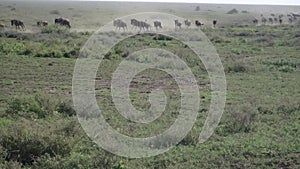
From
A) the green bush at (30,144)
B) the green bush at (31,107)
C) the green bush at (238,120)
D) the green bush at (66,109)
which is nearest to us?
the green bush at (30,144)

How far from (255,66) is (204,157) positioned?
35.1ft

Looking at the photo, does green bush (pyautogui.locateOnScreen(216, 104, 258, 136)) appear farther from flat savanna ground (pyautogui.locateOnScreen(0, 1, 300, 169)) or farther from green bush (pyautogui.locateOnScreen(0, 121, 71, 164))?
green bush (pyautogui.locateOnScreen(0, 121, 71, 164))

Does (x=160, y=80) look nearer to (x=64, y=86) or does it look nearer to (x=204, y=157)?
(x=64, y=86)

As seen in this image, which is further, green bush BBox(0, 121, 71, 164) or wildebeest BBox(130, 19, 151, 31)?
wildebeest BBox(130, 19, 151, 31)

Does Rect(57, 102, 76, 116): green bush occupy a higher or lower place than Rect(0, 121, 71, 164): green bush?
lower

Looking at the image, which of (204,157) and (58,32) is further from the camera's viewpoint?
(58,32)

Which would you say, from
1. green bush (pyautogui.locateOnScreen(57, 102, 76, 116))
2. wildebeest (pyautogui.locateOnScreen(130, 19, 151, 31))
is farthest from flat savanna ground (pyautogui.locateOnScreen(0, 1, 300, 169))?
wildebeest (pyautogui.locateOnScreen(130, 19, 151, 31))

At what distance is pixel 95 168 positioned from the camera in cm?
621

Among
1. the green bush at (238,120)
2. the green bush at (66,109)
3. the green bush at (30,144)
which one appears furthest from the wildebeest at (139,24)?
the green bush at (30,144)

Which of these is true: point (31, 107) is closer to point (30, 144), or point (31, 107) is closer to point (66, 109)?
point (66, 109)

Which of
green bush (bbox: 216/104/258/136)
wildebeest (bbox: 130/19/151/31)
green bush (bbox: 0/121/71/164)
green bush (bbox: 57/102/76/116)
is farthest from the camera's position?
wildebeest (bbox: 130/19/151/31)

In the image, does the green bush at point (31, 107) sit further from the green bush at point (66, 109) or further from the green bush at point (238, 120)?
the green bush at point (238, 120)

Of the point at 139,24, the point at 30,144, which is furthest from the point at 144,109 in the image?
the point at 139,24

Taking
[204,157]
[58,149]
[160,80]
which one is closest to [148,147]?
[204,157]
